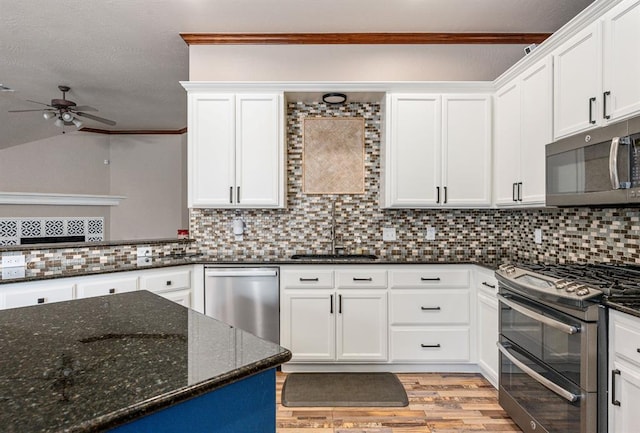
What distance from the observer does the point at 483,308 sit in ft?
9.18

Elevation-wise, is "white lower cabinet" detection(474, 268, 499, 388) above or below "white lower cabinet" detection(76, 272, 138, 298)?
below

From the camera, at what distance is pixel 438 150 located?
312 centimetres

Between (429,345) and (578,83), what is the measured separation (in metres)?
2.09

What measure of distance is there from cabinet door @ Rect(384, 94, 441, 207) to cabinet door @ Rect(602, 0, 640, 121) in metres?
1.32

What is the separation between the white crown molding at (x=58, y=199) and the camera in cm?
605

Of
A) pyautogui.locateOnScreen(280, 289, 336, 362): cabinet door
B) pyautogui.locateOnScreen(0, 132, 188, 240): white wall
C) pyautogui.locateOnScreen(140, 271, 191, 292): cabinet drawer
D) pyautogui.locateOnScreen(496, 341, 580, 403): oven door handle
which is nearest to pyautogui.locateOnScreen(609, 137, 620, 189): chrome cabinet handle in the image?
pyautogui.locateOnScreen(496, 341, 580, 403): oven door handle

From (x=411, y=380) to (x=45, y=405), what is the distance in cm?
263

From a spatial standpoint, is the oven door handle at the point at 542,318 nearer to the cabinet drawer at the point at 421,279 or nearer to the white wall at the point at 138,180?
the cabinet drawer at the point at 421,279

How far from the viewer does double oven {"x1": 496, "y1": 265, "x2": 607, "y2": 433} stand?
5.18 ft

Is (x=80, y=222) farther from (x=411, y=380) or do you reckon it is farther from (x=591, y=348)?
(x=591, y=348)

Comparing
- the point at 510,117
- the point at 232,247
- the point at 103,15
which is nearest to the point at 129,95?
the point at 103,15

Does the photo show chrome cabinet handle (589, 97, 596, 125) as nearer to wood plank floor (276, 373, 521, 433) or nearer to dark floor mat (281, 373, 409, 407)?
wood plank floor (276, 373, 521, 433)

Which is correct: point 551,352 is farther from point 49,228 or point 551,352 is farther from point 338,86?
point 49,228

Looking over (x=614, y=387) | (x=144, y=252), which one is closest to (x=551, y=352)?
(x=614, y=387)
